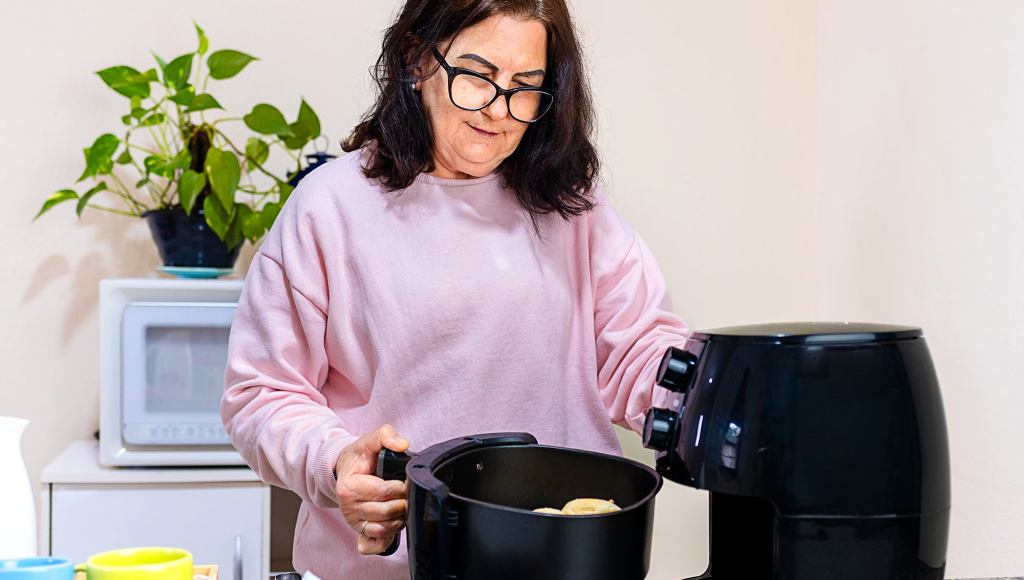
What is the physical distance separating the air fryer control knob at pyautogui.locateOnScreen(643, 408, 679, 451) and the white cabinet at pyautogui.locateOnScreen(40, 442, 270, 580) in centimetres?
137

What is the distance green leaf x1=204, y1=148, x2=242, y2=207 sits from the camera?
1.90 meters

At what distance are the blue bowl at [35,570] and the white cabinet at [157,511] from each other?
4.07ft

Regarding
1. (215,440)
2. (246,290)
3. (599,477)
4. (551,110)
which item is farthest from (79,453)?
(599,477)

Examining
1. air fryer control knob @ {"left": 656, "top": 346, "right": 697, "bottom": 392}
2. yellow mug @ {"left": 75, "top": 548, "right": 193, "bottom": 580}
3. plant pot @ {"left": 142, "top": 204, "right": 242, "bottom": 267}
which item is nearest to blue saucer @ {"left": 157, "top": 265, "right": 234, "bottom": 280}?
plant pot @ {"left": 142, "top": 204, "right": 242, "bottom": 267}

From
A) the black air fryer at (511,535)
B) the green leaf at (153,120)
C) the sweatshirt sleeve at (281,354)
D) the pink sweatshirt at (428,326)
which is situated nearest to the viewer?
the black air fryer at (511,535)

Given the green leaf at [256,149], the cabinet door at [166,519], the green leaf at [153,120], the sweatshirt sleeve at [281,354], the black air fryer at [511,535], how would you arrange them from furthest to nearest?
the green leaf at [256,149], the green leaf at [153,120], the cabinet door at [166,519], the sweatshirt sleeve at [281,354], the black air fryer at [511,535]

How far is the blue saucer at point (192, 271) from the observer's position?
77.8 inches

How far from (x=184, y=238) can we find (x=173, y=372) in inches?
10.8

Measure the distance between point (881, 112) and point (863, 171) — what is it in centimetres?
16

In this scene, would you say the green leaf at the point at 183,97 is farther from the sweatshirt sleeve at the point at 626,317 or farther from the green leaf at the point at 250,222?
the sweatshirt sleeve at the point at 626,317

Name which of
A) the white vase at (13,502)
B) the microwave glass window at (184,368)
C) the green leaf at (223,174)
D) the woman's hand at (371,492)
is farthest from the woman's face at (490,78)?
the microwave glass window at (184,368)

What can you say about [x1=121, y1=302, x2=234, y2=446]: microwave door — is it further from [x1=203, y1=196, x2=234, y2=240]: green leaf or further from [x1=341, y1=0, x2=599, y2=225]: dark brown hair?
[x1=341, y1=0, x2=599, y2=225]: dark brown hair

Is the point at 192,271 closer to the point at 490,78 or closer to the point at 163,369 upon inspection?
the point at 163,369

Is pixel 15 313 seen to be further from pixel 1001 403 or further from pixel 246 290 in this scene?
pixel 1001 403
